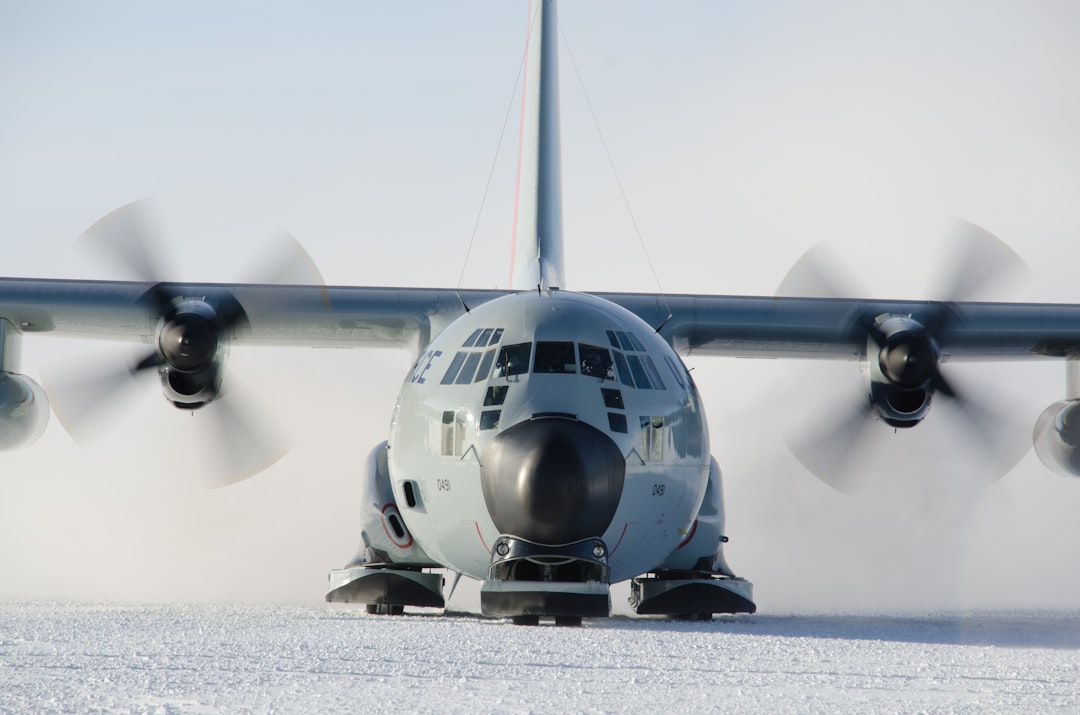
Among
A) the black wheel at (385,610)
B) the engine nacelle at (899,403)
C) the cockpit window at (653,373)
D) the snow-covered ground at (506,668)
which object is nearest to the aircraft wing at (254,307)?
the black wheel at (385,610)

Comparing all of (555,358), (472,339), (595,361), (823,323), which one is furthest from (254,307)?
(823,323)

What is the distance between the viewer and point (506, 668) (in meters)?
7.68

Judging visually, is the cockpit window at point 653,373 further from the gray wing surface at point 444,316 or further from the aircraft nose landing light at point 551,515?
the gray wing surface at point 444,316

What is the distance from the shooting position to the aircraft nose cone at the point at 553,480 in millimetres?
10281

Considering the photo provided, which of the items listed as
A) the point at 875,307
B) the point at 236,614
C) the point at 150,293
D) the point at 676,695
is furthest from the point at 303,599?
the point at 676,695

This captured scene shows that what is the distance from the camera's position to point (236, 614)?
494 inches

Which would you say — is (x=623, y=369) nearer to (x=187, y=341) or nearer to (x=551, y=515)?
(x=551, y=515)

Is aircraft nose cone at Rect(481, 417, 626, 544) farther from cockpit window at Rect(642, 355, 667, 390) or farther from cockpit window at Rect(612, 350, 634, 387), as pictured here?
cockpit window at Rect(642, 355, 667, 390)

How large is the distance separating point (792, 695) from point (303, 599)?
53.3ft

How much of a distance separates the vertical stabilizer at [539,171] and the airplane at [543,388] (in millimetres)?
49

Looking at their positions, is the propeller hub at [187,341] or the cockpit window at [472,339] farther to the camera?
the propeller hub at [187,341]

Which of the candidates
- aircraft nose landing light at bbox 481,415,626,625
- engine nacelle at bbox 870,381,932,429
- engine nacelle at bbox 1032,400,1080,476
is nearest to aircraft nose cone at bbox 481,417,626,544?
aircraft nose landing light at bbox 481,415,626,625

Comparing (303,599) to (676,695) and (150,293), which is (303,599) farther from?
(676,695)

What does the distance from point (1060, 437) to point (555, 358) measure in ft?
30.0
